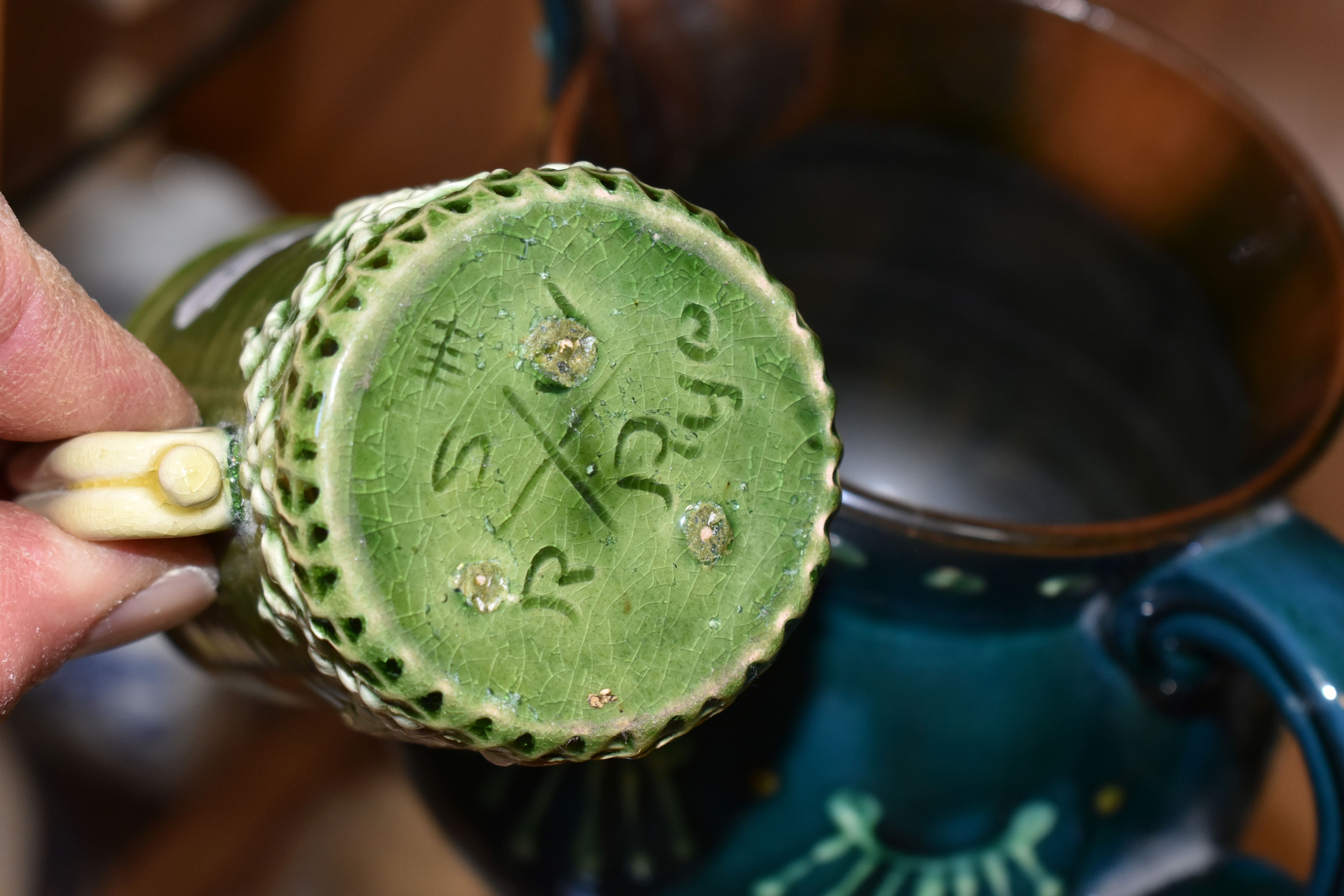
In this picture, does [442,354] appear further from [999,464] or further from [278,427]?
[999,464]

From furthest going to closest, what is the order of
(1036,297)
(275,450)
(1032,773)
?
(1036,297) → (1032,773) → (275,450)

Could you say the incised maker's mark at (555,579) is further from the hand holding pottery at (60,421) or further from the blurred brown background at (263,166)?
the blurred brown background at (263,166)

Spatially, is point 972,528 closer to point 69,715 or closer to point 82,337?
point 82,337

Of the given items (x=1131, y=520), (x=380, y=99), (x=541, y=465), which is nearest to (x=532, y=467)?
(x=541, y=465)

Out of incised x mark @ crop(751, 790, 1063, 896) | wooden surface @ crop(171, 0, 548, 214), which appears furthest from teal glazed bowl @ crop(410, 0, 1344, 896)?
wooden surface @ crop(171, 0, 548, 214)

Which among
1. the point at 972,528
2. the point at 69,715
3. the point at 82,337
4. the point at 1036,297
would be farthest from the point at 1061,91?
the point at 69,715

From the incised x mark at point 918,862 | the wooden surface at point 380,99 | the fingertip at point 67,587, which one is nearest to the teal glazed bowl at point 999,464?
the incised x mark at point 918,862
